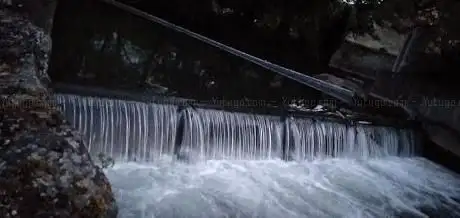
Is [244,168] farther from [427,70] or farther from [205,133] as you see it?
[427,70]

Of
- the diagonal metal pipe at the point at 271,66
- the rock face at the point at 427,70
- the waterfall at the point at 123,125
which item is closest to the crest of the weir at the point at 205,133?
the waterfall at the point at 123,125

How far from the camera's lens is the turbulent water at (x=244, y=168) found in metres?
5.91

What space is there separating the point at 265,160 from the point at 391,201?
2.01 meters

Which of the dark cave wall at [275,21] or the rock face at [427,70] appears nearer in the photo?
the rock face at [427,70]

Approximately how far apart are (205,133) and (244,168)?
2.62 feet

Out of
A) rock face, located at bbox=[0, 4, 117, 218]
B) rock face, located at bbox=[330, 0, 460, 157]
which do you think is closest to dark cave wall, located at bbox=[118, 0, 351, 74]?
rock face, located at bbox=[330, 0, 460, 157]

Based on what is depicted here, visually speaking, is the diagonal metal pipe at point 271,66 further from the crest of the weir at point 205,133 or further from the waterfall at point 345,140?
the crest of the weir at point 205,133

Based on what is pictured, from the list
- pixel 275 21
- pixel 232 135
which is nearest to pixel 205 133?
pixel 232 135

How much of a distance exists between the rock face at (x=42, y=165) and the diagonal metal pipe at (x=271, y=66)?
7.81m

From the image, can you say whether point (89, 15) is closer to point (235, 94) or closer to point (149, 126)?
point (235, 94)

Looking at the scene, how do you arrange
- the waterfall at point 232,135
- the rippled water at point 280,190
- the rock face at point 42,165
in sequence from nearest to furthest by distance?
the rock face at point 42,165 → the rippled water at point 280,190 → the waterfall at point 232,135

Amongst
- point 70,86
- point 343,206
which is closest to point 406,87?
point 343,206

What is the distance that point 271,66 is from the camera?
1105 centimetres

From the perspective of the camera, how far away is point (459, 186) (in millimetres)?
8383
